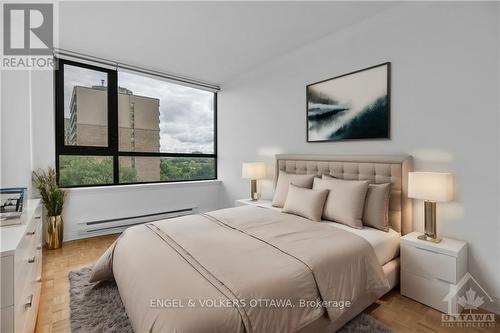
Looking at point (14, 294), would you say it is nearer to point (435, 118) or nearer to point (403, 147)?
point (403, 147)

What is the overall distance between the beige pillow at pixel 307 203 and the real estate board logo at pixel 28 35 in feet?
10.1

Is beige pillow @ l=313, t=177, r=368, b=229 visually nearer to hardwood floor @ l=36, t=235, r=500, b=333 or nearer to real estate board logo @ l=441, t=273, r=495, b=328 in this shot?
hardwood floor @ l=36, t=235, r=500, b=333

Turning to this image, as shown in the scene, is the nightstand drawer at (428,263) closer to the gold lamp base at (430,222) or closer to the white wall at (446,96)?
the gold lamp base at (430,222)

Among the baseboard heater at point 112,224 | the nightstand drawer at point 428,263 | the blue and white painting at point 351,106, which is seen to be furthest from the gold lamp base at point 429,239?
the baseboard heater at point 112,224

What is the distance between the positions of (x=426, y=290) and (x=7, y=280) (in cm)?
277

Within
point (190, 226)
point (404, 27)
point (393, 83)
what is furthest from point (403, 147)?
point (190, 226)

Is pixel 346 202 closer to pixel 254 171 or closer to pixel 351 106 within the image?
pixel 351 106

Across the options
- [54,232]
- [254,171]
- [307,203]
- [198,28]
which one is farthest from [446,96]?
[54,232]

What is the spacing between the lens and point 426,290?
1988mm

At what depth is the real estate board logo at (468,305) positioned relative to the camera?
181cm

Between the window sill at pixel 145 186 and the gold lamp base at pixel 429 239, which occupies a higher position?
the window sill at pixel 145 186

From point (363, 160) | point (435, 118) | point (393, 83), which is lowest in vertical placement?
point (363, 160)

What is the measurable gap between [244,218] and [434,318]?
1683mm

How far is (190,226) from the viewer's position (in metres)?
2.24
